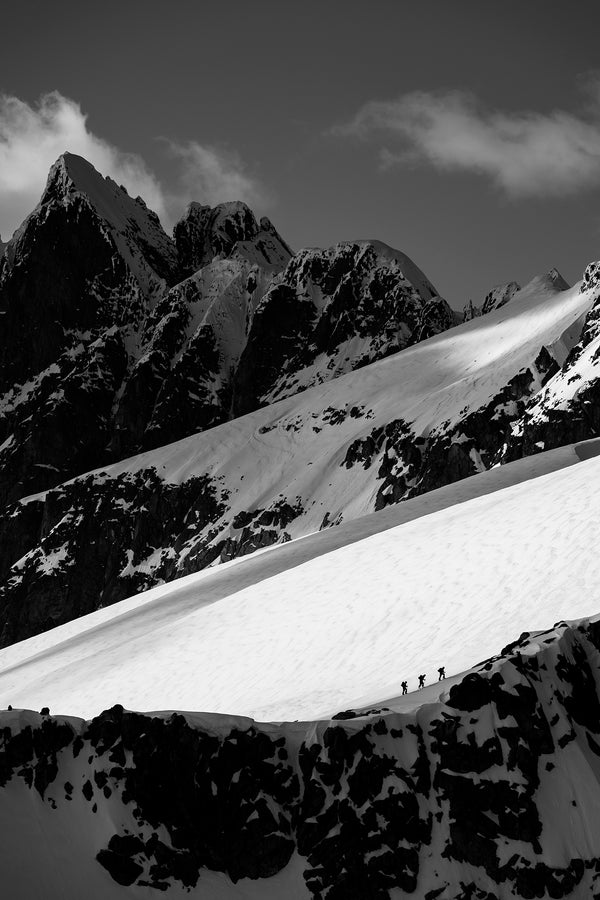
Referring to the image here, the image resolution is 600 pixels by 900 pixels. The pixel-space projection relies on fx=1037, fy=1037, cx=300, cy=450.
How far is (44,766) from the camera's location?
87.1 ft

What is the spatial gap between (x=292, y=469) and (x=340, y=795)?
345 feet

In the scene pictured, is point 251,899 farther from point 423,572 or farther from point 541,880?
point 423,572

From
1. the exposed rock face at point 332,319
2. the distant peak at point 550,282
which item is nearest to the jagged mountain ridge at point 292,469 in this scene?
the distant peak at point 550,282

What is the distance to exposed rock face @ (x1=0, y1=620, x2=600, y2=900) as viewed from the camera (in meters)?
24.8

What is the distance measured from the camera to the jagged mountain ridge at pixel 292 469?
116812 mm

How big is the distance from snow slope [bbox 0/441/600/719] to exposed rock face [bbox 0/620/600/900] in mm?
7866

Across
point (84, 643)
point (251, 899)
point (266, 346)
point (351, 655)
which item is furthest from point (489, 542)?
point (266, 346)

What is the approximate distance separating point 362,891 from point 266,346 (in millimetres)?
167005

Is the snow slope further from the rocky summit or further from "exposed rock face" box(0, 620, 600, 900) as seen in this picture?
"exposed rock face" box(0, 620, 600, 900)

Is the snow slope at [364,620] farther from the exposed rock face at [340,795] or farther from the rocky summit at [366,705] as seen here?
the exposed rock face at [340,795]

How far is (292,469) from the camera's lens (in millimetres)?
131000

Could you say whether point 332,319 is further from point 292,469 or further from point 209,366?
point 292,469

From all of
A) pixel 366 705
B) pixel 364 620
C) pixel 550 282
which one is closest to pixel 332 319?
pixel 550 282

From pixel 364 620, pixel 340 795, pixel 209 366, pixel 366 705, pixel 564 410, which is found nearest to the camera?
pixel 340 795
